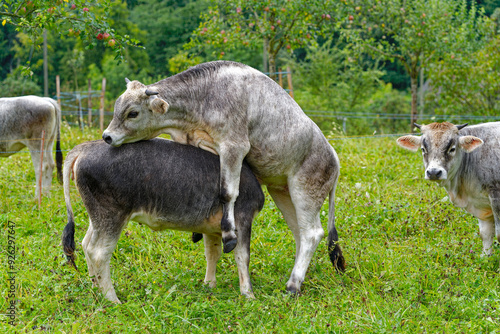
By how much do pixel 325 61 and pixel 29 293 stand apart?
65.2 ft

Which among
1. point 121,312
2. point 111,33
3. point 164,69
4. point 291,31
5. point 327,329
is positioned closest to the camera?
point 327,329

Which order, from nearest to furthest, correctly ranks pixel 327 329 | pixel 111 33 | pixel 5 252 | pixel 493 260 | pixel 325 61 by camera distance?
1. pixel 327 329
2. pixel 493 260
3. pixel 5 252
4. pixel 111 33
5. pixel 325 61

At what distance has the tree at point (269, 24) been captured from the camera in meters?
11.9

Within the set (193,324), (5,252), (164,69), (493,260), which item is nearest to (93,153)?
(193,324)

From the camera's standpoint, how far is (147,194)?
15.1 ft

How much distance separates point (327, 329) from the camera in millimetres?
4137

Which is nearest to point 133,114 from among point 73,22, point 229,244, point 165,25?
point 229,244

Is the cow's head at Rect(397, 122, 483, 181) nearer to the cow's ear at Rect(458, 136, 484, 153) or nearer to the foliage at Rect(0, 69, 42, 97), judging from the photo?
the cow's ear at Rect(458, 136, 484, 153)

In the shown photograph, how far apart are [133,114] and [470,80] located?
39.0 feet

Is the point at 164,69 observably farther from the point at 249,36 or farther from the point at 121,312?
the point at 121,312

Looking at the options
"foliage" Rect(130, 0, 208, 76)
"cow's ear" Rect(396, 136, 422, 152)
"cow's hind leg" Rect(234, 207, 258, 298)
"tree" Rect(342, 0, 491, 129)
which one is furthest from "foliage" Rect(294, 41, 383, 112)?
"cow's hind leg" Rect(234, 207, 258, 298)

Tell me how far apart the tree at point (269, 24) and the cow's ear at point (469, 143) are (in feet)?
23.2

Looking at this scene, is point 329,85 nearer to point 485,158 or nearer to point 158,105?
point 485,158

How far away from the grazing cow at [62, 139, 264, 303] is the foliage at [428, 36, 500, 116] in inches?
421
